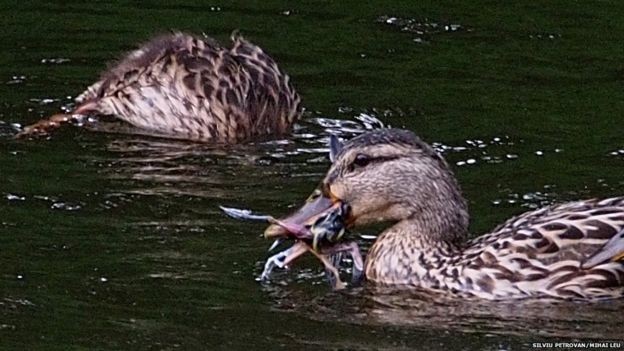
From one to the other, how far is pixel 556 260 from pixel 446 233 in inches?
29.7

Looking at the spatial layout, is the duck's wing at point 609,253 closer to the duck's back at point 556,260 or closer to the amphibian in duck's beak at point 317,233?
the duck's back at point 556,260

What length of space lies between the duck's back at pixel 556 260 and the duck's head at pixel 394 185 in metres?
0.43

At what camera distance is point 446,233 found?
11625 mm

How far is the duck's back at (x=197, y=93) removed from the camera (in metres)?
15.3

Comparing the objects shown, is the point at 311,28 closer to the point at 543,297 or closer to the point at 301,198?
the point at 301,198

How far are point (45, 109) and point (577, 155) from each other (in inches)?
159

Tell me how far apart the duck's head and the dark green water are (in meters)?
0.44

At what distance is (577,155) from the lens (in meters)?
13.7

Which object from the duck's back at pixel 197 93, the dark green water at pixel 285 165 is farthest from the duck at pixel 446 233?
the duck's back at pixel 197 93

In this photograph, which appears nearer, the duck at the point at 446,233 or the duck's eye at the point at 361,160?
the duck at the point at 446,233

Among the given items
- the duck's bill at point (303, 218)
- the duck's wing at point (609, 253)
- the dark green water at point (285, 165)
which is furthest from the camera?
the duck's bill at point (303, 218)

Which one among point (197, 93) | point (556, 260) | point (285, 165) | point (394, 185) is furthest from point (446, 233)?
point (197, 93)

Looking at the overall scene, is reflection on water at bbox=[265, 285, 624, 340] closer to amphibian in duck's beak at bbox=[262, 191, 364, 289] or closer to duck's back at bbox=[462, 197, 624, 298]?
duck's back at bbox=[462, 197, 624, 298]

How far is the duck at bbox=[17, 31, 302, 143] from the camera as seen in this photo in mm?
15273
